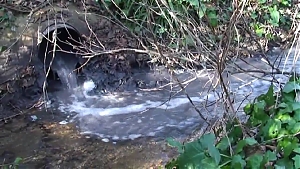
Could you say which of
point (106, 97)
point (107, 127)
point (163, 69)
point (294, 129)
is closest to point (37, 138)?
point (107, 127)

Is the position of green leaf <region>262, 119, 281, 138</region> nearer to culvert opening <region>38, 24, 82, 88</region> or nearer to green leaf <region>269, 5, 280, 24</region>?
culvert opening <region>38, 24, 82, 88</region>

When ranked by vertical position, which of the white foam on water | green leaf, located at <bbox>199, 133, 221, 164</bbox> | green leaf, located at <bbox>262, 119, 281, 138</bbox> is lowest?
the white foam on water

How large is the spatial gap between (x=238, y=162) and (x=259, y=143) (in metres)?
0.28

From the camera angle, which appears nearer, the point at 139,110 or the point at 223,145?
the point at 223,145

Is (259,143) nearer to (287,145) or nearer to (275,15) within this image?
(287,145)

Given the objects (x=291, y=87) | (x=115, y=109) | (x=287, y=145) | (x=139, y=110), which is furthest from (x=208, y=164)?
(x=115, y=109)

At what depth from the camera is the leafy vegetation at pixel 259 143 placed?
2633mm

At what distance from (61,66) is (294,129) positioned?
4823 millimetres

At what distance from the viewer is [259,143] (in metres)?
2.82

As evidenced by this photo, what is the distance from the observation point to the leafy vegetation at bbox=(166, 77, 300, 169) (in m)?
2.63

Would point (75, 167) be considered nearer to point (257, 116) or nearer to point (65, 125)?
point (65, 125)

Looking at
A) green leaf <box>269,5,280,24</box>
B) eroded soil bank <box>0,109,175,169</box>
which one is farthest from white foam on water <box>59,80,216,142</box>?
green leaf <box>269,5,280,24</box>

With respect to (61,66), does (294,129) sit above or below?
above

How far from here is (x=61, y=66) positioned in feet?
22.8
